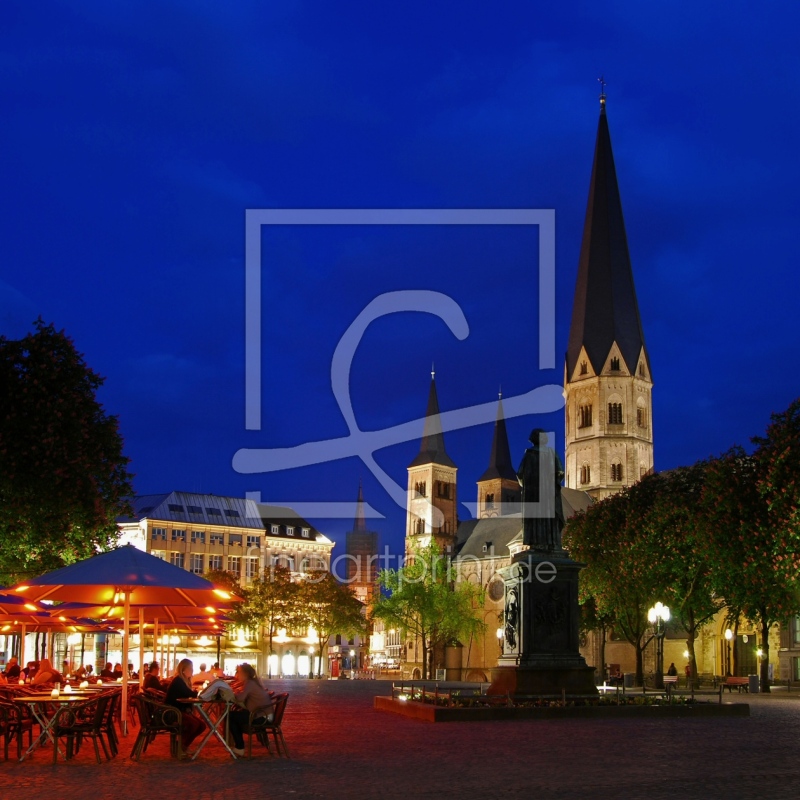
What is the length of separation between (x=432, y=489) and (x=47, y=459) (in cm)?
12981

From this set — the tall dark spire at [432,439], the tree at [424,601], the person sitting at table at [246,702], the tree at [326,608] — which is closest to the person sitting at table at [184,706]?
the person sitting at table at [246,702]

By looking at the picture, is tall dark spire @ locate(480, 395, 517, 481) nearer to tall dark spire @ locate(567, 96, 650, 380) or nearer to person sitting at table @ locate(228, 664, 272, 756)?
tall dark spire @ locate(567, 96, 650, 380)

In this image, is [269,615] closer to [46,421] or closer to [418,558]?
[418,558]

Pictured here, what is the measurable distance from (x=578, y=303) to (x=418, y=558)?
4382 centimetres

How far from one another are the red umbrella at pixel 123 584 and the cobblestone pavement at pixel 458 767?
2787 mm

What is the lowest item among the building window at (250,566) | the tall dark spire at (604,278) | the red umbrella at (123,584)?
the red umbrella at (123,584)

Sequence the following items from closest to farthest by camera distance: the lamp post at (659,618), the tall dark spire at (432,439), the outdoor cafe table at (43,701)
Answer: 1. the outdoor cafe table at (43,701)
2. the lamp post at (659,618)
3. the tall dark spire at (432,439)

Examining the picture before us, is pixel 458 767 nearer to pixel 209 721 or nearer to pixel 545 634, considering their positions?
pixel 209 721

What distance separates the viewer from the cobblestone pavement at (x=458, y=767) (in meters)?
14.5

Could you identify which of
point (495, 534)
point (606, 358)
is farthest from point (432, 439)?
point (606, 358)

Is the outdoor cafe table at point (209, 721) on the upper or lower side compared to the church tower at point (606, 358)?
lower

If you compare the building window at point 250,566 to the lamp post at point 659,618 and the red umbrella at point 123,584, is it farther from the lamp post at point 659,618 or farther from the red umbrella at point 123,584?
the red umbrella at point 123,584

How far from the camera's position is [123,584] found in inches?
764

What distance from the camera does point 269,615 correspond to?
96.9 meters
